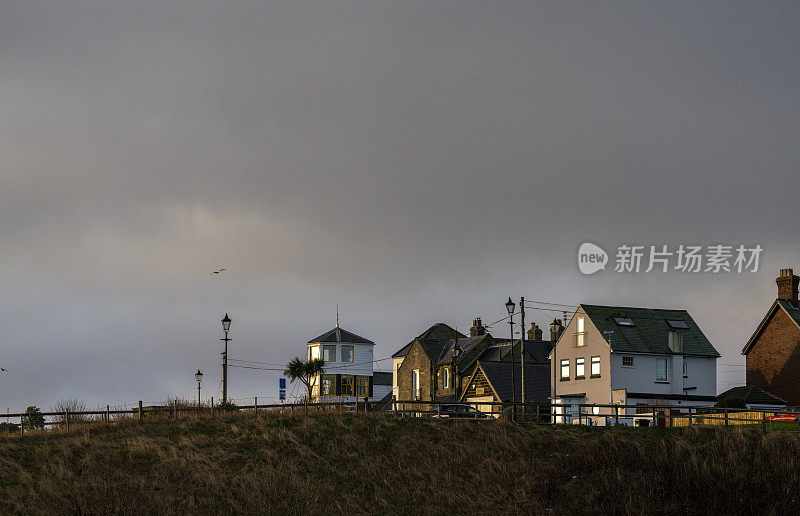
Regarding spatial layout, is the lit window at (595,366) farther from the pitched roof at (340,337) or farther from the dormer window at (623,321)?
the pitched roof at (340,337)

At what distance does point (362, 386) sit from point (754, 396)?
38825 millimetres

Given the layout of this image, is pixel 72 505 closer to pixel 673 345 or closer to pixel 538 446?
pixel 538 446

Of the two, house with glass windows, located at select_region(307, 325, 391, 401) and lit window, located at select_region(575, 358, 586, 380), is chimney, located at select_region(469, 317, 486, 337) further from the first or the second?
lit window, located at select_region(575, 358, 586, 380)

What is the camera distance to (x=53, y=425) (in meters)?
53.3

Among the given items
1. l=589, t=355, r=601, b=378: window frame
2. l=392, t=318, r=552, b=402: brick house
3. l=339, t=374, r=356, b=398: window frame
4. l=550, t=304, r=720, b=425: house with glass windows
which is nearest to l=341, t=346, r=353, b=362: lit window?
l=339, t=374, r=356, b=398: window frame

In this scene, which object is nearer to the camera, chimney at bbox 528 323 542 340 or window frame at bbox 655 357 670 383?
window frame at bbox 655 357 670 383

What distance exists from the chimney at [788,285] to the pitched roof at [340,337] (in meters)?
39.8

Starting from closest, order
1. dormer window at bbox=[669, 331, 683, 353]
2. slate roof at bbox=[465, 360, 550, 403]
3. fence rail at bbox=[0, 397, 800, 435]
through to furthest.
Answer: fence rail at bbox=[0, 397, 800, 435]
dormer window at bbox=[669, 331, 683, 353]
slate roof at bbox=[465, 360, 550, 403]

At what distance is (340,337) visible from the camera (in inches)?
3829

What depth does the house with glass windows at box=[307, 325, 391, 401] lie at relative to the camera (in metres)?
95.6

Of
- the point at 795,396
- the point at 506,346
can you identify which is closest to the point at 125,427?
the point at 506,346

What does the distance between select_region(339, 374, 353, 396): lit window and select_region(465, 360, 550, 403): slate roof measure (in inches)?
744

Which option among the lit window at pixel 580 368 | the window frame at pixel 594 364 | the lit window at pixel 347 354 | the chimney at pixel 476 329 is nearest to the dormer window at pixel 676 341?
the window frame at pixel 594 364

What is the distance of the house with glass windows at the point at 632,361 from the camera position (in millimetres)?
73188
